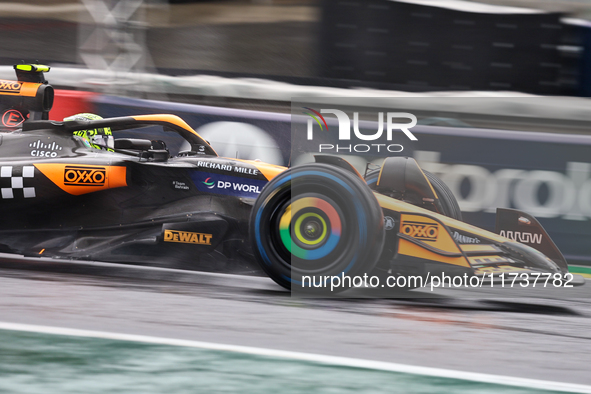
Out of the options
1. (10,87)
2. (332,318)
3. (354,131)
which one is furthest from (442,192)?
(10,87)

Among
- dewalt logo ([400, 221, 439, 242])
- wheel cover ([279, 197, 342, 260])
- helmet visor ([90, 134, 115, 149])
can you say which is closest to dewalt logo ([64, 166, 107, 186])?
helmet visor ([90, 134, 115, 149])

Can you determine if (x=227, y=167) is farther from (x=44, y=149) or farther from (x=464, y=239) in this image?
(x=464, y=239)

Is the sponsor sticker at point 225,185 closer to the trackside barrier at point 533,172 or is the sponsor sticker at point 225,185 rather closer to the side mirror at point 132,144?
the side mirror at point 132,144

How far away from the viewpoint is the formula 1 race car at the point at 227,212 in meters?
3.86

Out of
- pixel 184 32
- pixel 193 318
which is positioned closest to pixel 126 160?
pixel 193 318

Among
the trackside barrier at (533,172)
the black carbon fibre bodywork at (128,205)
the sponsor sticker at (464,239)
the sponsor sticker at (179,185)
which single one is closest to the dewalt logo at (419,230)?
the sponsor sticker at (464,239)

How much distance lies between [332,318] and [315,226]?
1.93 feet

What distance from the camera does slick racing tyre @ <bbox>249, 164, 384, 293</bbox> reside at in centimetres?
378

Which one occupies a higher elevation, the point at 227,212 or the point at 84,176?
the point at 84,176

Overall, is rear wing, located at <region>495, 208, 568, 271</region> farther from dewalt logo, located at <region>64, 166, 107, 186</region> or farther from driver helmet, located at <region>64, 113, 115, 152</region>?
driver helmet, located at <region>64, 113, 115, 152</region>

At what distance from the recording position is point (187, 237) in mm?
4289

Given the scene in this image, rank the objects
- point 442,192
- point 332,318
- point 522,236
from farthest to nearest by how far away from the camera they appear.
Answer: point 442,192
point 522,236
point 332,318

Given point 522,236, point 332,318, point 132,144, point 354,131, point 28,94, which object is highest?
point 28,94

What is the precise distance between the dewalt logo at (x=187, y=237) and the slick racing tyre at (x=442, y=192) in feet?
3.47
